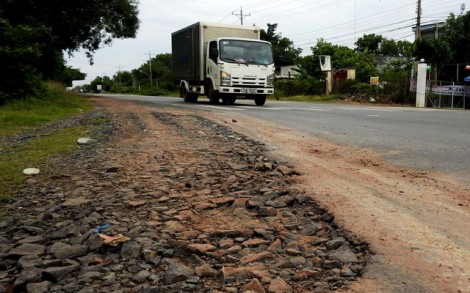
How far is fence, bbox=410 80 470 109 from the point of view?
79.7 ft

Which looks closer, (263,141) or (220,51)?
(263,141)

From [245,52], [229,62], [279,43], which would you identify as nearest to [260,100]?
[245,52]

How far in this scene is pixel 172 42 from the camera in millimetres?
20953

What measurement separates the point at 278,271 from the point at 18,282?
141 centimetres

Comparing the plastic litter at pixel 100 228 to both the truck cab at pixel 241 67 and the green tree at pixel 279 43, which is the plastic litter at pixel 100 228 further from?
the green tree at pixel 279 43

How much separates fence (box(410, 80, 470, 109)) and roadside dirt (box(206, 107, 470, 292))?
69.2 ft

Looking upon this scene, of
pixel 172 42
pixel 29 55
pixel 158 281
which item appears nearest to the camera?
pixel 158 281

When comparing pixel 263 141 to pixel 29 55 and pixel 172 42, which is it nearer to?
pixel 29 55

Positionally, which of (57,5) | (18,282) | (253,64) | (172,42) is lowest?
(18,282)

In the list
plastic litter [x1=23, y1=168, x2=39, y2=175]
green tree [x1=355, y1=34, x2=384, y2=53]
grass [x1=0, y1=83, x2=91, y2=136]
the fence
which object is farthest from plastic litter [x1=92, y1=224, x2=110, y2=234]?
green tree [x1=355, y1=34, x2=384, y2=53]

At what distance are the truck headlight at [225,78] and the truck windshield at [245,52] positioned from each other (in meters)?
0.50

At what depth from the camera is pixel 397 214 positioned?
332 cm

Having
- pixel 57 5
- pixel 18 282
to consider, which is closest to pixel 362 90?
pixel 57 5

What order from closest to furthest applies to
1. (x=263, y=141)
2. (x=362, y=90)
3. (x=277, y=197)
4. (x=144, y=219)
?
(x=144, y=219)
(x=277, y=197)
(x=263, y=141)
(x=362, y=90)
